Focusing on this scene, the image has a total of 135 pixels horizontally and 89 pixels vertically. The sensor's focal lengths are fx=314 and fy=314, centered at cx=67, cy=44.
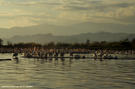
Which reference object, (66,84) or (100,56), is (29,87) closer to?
(66,84)

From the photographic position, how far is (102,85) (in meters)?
19.5

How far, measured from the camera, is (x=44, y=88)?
17984 mm

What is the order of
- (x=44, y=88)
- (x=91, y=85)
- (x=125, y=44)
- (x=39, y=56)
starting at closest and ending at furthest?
(x=44, y=88), (x=91, y=85), (x=39, y=56), (x=125, y=44)

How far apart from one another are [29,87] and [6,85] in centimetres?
160

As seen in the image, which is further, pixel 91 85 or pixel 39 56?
pixel 39 56

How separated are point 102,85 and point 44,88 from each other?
379cm

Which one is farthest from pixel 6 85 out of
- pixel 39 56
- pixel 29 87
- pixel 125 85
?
pixel 39 56

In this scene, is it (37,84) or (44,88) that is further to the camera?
(37,84)

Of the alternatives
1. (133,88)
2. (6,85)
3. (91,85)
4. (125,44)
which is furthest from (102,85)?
(125,44)

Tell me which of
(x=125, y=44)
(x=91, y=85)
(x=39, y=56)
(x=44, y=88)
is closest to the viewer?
(x=44, y=88)

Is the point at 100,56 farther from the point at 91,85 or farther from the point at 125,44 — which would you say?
the point at 125,44

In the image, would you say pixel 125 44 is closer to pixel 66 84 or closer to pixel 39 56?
pixel 39 56

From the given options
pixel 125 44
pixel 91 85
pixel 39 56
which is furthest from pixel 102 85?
pixel 125 44

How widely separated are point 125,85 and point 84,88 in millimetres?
3082
